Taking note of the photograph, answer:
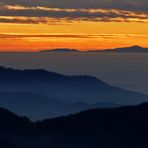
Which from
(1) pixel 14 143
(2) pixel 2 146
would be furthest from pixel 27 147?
(2) pixel 2 146

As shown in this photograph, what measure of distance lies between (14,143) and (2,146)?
604 inches

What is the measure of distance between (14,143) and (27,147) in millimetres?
3467

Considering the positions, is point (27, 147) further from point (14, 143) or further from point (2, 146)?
point (2, 146)

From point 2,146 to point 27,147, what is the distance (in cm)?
1670

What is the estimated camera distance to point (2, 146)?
183500 millimetres

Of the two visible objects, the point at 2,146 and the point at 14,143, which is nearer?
the point at 2,146

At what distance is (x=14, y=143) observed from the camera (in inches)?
7825

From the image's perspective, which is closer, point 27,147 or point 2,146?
point 2,146

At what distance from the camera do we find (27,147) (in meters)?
199
